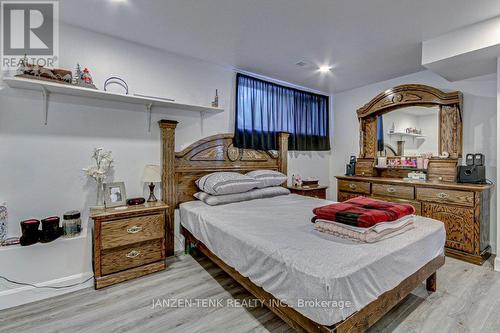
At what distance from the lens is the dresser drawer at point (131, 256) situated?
2281mm

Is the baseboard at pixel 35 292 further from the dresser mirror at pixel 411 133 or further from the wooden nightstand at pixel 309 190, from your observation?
the dresser mirror at pixel 411 133

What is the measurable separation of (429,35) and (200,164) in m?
3.02

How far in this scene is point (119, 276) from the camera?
2.32 metres

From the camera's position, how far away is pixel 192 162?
318cm

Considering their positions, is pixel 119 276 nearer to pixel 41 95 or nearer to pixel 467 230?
pixel 41 95

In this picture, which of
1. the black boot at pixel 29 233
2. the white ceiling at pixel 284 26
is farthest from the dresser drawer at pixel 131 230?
the white ceiling at pixel 284 26

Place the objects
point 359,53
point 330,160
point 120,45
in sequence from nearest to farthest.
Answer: point 120,45, point 359,53, point 330,160

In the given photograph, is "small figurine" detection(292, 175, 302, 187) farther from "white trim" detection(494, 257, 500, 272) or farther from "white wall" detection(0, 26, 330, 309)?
"white trim" detection(494, 257, 500, 272)

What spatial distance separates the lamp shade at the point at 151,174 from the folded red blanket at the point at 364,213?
179 cm

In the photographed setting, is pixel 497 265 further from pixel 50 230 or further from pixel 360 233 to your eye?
pixel 50 230

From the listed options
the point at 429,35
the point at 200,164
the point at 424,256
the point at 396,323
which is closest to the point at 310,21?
the point at 429,35

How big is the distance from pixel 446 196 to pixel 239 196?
2549mm

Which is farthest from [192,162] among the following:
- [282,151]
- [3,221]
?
[3,221]

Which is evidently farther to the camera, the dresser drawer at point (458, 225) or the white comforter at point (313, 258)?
the dresser drawer at point (458, 225)
